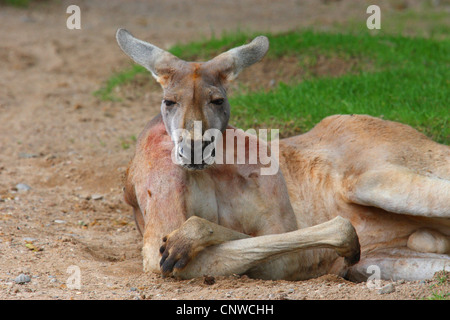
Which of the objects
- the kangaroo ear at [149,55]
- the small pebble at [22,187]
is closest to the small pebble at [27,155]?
the small pebble at [22,187]

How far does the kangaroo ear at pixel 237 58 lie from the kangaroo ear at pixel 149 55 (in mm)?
264

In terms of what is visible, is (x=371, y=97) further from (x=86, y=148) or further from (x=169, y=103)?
(x=169, y=103)

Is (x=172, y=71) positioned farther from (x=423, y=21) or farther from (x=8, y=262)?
(x=423, y=21)

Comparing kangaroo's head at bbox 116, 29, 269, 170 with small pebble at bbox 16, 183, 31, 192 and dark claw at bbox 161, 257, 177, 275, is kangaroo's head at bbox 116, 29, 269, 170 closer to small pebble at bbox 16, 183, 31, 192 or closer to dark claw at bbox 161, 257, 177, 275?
dark claw at bbox 161, 257, 177, 275

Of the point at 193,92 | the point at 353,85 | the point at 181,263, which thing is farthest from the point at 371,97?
the point at 181,263

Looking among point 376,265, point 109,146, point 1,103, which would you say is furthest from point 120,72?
point 376,265

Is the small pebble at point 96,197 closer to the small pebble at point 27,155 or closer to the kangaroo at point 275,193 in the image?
the small pebble at point 27,155

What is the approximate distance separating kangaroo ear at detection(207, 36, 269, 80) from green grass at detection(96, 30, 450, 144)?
7.18ft

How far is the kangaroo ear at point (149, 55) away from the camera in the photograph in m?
4.27

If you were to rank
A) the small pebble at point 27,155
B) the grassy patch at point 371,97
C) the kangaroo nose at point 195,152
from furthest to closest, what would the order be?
the small pebble at point 27,155 < the grassy patch at point 371,97 < the kangaroo nose at point 195,152

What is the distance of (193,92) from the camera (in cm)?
401

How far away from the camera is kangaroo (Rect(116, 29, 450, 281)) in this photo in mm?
3965

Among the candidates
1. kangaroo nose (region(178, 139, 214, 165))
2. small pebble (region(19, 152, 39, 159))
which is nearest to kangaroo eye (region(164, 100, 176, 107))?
kangaroo nose (region(178, 139, 214, 165))

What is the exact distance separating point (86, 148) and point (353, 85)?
292 centimetres
